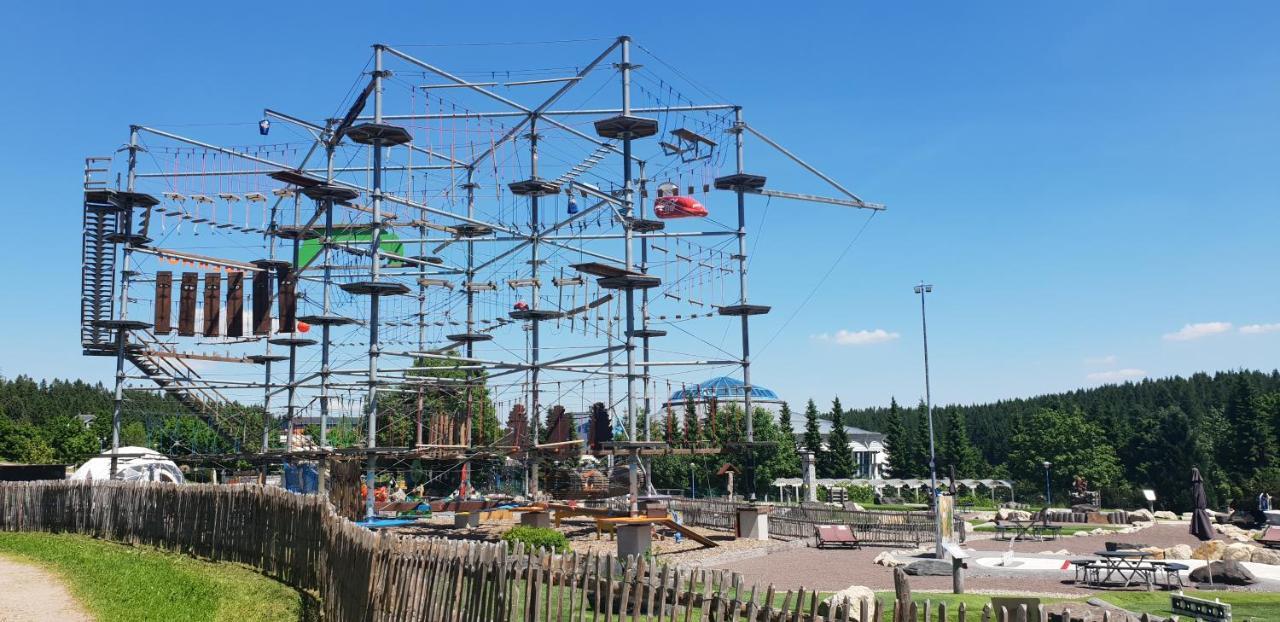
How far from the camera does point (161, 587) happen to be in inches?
769

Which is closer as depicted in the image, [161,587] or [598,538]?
[161,587]

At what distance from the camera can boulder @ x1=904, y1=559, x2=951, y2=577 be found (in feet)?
83.4

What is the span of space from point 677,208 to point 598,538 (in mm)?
12920

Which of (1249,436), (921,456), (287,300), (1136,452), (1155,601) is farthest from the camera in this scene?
(921,456)

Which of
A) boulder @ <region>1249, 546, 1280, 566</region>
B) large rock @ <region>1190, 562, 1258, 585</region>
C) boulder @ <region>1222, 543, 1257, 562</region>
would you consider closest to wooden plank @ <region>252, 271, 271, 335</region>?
large rock @ <region>1190, 562, 1258, 585</region>

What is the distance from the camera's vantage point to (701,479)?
91062 millimetres

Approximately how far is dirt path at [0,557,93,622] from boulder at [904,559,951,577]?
1816cm

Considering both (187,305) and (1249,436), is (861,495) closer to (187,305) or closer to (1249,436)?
(1249,436)

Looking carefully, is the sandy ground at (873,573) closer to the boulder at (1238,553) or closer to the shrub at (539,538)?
the boulder at (1238,553)

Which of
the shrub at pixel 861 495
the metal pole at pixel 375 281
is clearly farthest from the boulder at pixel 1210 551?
the shrub at pixel 861 495

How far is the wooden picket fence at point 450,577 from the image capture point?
10062mm

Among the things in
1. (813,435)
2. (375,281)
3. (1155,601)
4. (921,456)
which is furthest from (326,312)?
(921,456)

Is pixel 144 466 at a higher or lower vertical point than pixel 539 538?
higher

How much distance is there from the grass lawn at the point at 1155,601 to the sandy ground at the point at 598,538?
8516 millimetres
